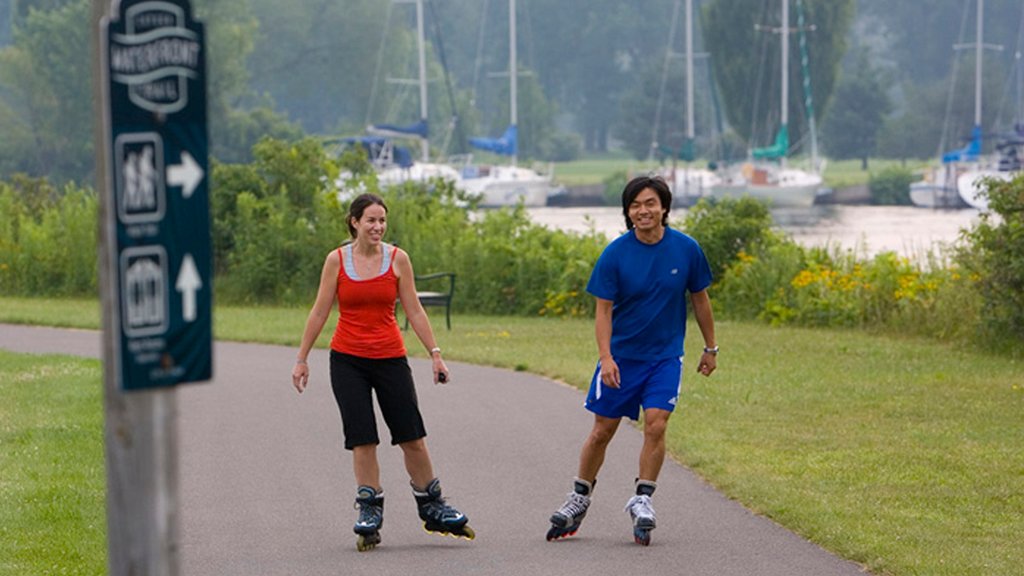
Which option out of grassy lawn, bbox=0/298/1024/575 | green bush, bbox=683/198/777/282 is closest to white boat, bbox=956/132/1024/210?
green bush, bbox=683/198/777/282

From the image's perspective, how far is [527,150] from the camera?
318 ft

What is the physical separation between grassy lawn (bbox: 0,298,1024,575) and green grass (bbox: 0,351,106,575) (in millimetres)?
28

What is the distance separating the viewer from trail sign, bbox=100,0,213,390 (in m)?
4.14

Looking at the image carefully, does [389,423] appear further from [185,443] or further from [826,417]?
[826,417]

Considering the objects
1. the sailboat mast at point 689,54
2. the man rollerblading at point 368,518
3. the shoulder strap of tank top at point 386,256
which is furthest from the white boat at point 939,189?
the man rollerblading at point 368,518

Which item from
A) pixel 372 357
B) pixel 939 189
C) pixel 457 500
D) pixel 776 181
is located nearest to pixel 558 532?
pixel 372 357

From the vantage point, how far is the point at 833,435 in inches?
509

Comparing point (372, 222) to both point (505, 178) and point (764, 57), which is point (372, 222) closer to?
point (505, 178)

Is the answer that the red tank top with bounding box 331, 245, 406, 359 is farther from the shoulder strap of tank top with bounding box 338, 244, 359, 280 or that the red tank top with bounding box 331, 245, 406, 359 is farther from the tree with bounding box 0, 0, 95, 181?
the tree with bounding box 0, 0, 95, 181

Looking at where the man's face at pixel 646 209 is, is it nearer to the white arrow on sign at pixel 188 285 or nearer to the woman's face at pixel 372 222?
the woman's face at pixel 372 222

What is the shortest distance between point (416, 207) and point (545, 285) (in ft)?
12.9

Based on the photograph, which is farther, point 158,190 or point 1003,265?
point 1003,265

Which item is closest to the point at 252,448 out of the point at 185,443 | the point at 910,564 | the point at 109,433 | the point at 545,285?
the point at 185,443

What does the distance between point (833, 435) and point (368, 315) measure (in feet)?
15.8
